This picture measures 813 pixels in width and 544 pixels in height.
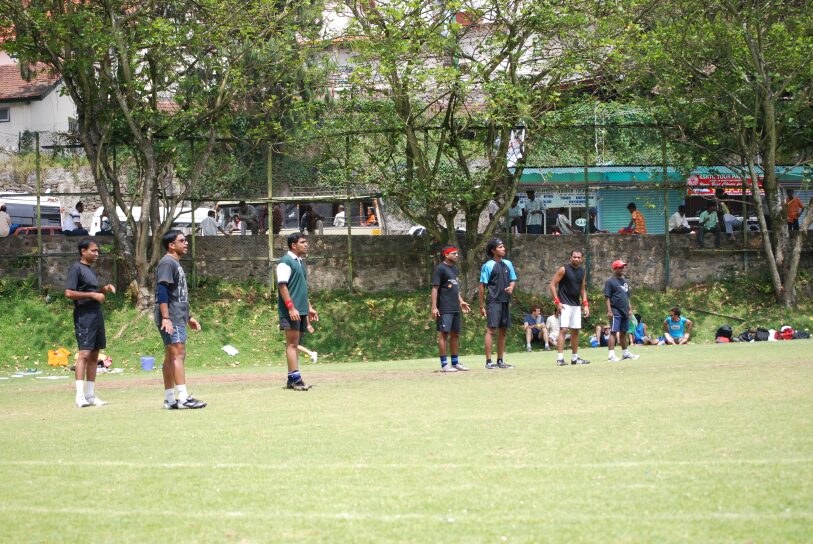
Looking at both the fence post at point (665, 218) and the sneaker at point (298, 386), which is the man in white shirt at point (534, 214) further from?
the sneaker at point (298, 386)

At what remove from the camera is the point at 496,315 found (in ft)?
59.0

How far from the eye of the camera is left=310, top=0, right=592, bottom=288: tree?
25.7m

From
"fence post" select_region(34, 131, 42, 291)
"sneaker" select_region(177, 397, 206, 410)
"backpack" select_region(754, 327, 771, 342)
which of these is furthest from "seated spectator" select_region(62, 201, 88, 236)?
"sneaker" select_region(177, 397, 206, 410)

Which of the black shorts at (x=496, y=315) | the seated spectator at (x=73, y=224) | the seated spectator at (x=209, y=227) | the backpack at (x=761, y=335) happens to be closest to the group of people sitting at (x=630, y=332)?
the backpack at (x=761, y=335)

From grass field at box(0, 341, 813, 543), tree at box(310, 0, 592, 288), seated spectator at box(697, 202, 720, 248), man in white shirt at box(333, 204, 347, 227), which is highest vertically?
tree at box(310, 0, 592, 288)

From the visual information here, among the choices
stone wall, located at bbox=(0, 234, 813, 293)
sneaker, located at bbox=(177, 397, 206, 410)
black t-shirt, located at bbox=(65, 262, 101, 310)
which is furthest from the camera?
stone wall, located at bbox=(0, 234, 813, 293)

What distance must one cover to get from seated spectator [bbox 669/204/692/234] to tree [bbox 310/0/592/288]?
15.0 feet

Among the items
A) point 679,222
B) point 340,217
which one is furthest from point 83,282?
point 679,222

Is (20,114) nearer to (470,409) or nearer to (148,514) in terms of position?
(470,409)

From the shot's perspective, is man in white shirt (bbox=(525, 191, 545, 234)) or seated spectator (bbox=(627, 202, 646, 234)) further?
seated spectator (bbox=(627, 202, 646, 234))

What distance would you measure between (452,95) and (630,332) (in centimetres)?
712

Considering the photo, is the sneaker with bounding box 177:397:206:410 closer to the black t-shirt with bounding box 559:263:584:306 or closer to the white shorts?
the white shorts

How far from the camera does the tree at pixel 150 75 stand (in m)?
26.2

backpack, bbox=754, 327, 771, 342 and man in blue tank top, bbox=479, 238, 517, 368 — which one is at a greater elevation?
man in blue tank top, bbox=479, 238, 517, 368
